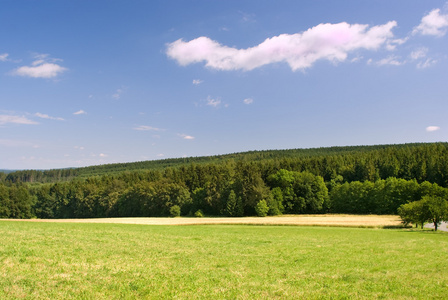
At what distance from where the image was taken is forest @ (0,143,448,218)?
86.2 m

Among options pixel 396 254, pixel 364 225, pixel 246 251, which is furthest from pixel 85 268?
pixel 364 225

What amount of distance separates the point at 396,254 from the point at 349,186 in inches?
2989

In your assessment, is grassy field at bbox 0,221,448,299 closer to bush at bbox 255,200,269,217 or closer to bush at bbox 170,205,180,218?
bush at bbox 255,200,269,217

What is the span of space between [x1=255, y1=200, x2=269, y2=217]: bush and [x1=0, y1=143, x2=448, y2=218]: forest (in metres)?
0.28

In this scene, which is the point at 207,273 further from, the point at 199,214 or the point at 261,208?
the point at 199,214

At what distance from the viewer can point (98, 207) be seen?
11081cm

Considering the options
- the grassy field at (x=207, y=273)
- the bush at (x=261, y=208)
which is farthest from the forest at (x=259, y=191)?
the grassy field at (x=207, y=273)

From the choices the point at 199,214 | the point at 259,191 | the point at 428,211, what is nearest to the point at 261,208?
the point at 259,191

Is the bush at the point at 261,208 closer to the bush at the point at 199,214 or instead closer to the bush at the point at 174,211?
the bush at the point at 199,214

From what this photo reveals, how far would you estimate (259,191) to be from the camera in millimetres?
84188

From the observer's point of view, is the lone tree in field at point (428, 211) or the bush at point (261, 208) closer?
the lone tree in field at point (428, 211)

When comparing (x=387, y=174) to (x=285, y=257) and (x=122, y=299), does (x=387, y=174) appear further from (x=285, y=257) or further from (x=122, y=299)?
(x=122, y=299)

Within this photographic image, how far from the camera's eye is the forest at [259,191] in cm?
8619

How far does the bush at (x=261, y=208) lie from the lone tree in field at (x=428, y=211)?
119ft
